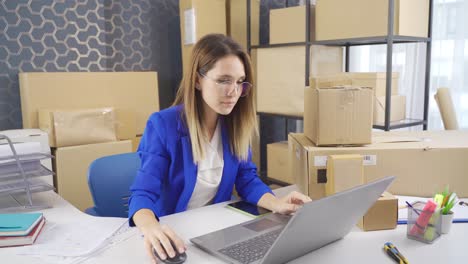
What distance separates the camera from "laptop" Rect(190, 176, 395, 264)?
910 mm

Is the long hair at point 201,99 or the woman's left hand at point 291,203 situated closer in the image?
the woman's left hand at point 291,203

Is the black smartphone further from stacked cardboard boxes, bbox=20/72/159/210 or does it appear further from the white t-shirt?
stacked cardboard boxes, bbox=20/72/159/210

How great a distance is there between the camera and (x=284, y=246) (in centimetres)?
→ 95

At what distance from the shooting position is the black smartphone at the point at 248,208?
1391 mm

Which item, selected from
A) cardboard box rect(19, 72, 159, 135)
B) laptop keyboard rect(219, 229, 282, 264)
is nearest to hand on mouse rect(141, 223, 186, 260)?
laptop keyboard rect(219, 229, 282, 264)

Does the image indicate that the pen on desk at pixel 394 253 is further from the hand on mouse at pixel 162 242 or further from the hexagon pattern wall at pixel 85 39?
the hexagon pattern wall at pixel 85 39

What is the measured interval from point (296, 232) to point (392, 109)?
1848 mm

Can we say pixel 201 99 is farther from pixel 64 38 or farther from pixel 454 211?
pixel 64 38

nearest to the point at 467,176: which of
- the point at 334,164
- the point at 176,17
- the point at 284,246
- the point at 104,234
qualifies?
the point at 334,164

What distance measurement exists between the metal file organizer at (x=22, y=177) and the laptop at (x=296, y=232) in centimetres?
76

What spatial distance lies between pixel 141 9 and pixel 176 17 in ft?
1.05

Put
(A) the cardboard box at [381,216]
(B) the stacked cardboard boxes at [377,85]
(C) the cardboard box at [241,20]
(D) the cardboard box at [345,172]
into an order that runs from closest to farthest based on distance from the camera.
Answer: (A) the cardboard box at [381,216] → (D) the cardboard box at [345,172] → (B) the stacked cardboard boxes at [377,85] → (C) the cardboard box at [241,20]

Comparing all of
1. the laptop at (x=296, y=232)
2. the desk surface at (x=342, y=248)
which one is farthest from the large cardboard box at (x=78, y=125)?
the laptop at (x=296, y=232)

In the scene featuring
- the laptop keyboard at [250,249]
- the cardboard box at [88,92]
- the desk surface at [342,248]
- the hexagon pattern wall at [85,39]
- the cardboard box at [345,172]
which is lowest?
the desk surface at [342,248]
